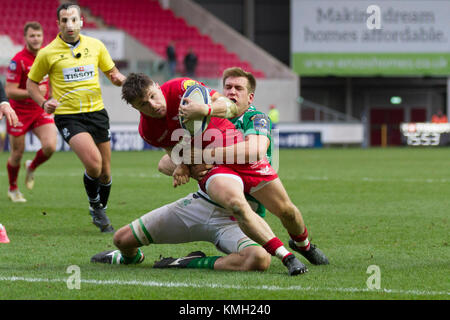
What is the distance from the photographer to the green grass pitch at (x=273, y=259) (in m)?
4.82

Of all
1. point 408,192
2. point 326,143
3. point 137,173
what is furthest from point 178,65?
point 408,192

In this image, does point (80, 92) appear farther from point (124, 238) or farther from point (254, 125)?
point (254, 125)

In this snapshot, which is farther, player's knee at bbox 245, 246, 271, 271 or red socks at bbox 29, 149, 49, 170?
red socks at bbox 29, 149, 49, 170

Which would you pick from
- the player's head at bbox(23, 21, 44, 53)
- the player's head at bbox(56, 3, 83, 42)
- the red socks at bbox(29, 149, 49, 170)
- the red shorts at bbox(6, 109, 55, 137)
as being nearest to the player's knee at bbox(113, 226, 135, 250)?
the player's head at bbox(56, 3, 83, 42)

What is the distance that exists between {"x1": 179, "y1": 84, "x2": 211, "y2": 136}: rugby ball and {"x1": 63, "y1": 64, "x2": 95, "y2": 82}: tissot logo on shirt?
3.19 m

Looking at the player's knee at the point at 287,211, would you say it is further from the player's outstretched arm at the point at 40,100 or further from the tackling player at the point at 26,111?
the tackling player at the point at 26,111

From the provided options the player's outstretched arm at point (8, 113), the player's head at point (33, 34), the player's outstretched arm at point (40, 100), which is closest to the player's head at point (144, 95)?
the player's outstretched arm at point (8, 113)

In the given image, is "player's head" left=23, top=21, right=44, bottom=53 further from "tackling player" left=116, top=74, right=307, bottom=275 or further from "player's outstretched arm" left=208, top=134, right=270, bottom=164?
"player's outstretched arm" left=208, top=134, right=270, bottom=164

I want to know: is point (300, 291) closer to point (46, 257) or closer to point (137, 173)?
point (46, 257)

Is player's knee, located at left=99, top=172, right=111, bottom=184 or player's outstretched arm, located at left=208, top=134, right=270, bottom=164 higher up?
player's outstretched arm, located at left=208, top=134, right=270, bottom=164

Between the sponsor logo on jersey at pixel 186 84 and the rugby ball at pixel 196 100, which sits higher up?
the sponsor logo on jersey at pixel 186 84

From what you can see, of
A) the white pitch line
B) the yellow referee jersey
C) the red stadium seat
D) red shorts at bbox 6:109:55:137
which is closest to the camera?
the white pitch line

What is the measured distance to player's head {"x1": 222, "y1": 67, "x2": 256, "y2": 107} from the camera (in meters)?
5.82

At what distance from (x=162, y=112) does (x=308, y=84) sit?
34.9 m
